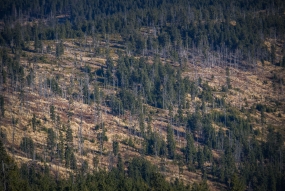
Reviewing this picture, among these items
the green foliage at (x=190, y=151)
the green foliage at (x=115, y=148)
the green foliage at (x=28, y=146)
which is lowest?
the green foliage at (x=190, y=151)

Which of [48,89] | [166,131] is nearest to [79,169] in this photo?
[166,131]

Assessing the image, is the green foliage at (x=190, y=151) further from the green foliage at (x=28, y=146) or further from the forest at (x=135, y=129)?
the green foliage at (x=28, y=146)

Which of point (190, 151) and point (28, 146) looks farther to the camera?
point (190, 151)

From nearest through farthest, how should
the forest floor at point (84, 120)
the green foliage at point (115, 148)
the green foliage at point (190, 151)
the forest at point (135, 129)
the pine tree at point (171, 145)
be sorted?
the forest at point (135, 129) → the forest floor at point (84, 120) → the green foliage at point (115, 148) → the green foliage at point (190, 151) → the pine tree at point (171, 145)

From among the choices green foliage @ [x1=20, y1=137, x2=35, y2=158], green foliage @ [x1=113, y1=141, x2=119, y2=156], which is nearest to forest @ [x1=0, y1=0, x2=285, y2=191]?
green foliage @ [x1=20, y1=137, x2=35, y2=158]

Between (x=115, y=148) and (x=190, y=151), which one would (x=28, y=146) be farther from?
(x=190, y=151)

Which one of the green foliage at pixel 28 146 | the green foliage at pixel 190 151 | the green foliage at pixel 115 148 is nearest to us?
the green foliage at pixel 28 146

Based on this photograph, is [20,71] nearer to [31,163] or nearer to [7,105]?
[7,105]

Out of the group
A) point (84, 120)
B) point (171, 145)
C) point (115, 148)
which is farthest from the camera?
point (84, 120)

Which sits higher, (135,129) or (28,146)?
(28,146)

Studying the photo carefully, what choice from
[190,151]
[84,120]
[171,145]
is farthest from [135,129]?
[190,151]

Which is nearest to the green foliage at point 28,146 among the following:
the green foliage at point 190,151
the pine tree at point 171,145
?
the pine tree at point 171,145

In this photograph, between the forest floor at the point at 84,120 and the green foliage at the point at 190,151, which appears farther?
the green foliage at the point at 190,151
